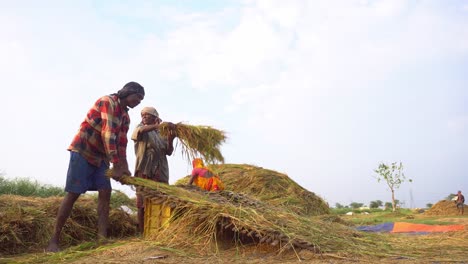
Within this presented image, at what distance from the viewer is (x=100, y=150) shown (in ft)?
14.2

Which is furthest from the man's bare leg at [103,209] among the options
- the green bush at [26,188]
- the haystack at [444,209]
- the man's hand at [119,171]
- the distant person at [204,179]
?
the haystack at [444,209]

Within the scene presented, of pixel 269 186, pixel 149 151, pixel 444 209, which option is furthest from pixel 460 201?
pixel 149 151

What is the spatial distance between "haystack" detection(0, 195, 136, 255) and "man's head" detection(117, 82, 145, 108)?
1.53 metres

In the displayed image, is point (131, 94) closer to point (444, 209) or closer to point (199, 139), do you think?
point (199, 139)

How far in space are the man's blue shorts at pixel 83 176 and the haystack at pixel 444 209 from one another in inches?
517

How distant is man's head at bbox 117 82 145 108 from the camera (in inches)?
171

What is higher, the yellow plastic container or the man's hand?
the man's hand

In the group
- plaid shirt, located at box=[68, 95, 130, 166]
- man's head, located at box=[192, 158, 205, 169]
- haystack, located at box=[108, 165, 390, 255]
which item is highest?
plaid shirt, located at box=[68, 95, 130, 166]

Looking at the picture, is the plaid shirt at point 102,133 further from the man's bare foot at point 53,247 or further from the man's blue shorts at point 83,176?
the man's bare foot at point 53,247

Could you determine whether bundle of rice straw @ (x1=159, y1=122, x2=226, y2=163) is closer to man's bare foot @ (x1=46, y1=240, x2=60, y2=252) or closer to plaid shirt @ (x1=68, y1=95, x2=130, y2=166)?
plaid shirt @ (x1=68, y1=95, x2=130, y2=166)

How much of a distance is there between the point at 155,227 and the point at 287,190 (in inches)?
194

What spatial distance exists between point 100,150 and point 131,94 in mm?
626

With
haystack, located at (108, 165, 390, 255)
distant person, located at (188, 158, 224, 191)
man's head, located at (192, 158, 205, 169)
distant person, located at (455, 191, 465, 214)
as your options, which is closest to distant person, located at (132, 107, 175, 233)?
man's head, located at (192, 158, 205, 169)

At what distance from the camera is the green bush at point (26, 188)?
305 inches
